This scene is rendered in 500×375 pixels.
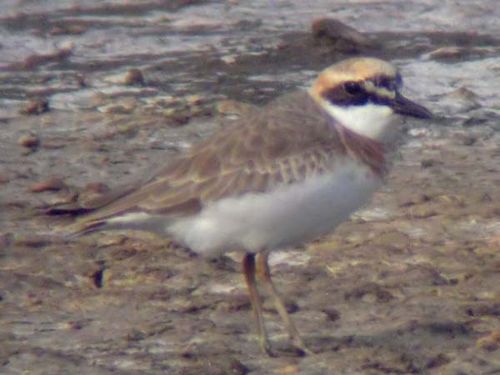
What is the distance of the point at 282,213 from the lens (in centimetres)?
550

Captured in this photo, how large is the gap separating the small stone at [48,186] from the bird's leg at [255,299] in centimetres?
209

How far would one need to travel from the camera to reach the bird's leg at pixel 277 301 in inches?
227

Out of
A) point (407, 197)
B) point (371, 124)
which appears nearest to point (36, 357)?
point (371, 124)

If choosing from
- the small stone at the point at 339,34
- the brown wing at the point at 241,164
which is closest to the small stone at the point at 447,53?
the small stone at the point at 339,34

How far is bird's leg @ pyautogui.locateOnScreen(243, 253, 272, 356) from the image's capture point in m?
5.74

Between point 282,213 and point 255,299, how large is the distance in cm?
53

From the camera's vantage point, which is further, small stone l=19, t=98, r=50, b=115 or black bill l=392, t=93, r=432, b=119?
small stone l=19, t=98, r=50, b=115

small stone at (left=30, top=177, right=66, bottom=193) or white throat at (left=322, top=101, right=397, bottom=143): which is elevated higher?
white throat at (left=322, top=101, right=397, bottom=143)

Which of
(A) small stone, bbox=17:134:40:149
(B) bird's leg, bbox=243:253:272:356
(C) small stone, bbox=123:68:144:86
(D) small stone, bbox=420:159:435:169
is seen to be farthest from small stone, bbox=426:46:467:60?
(B) bird's leg, bbox=243:253:272:356

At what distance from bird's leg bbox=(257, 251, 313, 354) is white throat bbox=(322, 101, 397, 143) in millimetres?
665

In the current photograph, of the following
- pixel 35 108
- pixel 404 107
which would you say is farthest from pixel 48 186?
pixel 404 107

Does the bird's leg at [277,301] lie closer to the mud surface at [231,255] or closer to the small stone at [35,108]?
the mud surface at [231,255]

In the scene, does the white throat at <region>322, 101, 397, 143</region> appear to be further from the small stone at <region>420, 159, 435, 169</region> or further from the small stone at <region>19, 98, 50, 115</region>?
the small stone at <region>19, 98, 50, 115</region>

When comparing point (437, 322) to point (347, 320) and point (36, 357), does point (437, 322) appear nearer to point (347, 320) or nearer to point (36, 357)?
point (347, 320)
